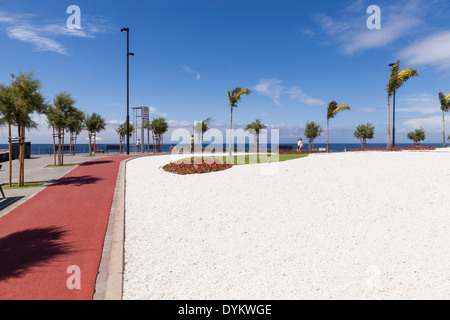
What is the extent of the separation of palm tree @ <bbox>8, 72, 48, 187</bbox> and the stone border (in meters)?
8.78

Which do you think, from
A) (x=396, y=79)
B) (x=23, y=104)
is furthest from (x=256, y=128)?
(x=23, y=104)

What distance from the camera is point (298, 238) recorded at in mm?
5438

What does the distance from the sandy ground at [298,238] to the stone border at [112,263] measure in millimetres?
171

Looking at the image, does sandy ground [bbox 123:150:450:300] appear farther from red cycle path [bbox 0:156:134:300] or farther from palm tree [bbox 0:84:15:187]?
palm tree [bbox 0:84:15:187]

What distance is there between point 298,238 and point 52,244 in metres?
5.61

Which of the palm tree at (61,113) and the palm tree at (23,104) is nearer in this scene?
the palm tree at (23,104)

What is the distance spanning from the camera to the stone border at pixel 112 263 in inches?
146

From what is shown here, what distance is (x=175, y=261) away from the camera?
15.3 ft

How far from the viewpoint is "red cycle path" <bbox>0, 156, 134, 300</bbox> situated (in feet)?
12.8

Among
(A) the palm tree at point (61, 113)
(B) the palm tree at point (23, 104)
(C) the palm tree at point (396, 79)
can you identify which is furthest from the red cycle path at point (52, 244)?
(C) the palm tree at point (396, 79)

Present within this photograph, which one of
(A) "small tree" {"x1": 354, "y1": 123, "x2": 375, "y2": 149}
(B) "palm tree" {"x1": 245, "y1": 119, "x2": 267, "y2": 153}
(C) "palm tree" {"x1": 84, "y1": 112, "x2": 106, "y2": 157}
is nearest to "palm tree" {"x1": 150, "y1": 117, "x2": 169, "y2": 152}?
(C) "palm tree" {"x1": 84, "y1": 112, "x2": 106, "y2": 157}

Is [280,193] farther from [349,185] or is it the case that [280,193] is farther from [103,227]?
[103,227]

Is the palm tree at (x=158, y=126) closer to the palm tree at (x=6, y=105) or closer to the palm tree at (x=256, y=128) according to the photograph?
the palm tree at (x=256, y=128)
